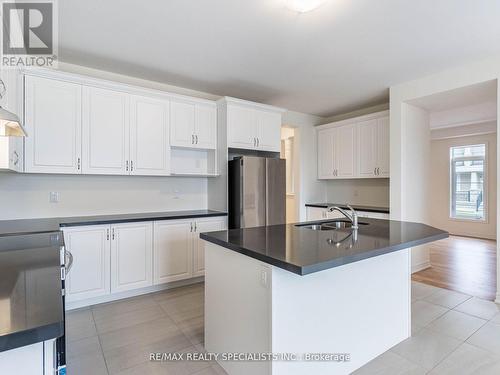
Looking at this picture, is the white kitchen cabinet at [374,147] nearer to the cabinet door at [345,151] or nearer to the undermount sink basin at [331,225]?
the cabinet door at [345,151]

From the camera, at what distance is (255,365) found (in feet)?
5.29

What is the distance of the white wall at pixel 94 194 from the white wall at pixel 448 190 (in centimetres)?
622

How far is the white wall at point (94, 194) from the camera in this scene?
2.83 metres

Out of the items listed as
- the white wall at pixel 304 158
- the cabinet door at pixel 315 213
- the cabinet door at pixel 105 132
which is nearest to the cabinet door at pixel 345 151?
the white wall at pixel 304 158

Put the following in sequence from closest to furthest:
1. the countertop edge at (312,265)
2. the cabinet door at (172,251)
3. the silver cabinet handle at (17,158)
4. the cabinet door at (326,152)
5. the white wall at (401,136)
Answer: the countertop edge at (312,265) < the silver cabinet handle at (17,158) < the cabinet door at (172,251) < the white wall at (401,136) < the cabinet door at (326,152)

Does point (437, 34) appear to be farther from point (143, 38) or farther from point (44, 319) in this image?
point (44, 319)

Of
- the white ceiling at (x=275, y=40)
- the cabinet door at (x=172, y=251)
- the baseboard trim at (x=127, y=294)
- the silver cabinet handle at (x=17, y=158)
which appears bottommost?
the baseboard trim at (x=127, y=294)

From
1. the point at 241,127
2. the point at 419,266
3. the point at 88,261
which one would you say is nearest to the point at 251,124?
the point at 241,127

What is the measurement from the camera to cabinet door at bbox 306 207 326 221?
15.6 ft

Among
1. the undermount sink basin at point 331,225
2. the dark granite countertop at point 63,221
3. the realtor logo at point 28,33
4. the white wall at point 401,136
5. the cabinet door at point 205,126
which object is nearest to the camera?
the realtor logo at point 28,33

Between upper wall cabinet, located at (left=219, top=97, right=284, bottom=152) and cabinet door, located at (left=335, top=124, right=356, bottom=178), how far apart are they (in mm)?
1329

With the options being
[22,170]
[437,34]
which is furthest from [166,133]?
[437,34]

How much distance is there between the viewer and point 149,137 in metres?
3.37

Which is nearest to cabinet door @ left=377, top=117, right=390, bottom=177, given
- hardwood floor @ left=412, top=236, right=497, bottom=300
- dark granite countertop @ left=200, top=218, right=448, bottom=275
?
hardwood floor @ left=412, top=236, right=497, bottom=300
